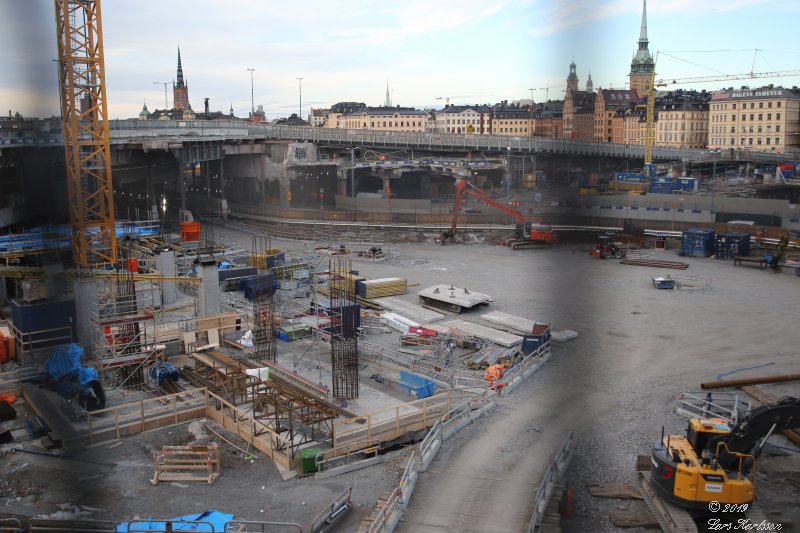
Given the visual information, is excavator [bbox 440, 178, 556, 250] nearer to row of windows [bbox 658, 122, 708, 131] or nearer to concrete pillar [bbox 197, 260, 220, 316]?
concrete pillar [bbox 197, 260, 220, 316]

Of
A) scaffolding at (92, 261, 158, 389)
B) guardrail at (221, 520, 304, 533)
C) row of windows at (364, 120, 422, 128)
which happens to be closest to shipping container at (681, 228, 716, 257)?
scaffolding at (92, 261, 158, 389)

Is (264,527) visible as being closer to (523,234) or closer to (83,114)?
(83,114)

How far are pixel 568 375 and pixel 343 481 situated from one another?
127 inches

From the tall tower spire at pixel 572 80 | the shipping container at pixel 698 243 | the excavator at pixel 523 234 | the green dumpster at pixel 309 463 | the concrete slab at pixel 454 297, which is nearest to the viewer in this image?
the tall tower spire at pixel 572 80

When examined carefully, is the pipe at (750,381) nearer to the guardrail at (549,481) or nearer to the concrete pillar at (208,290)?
the guardrail at (549,481)

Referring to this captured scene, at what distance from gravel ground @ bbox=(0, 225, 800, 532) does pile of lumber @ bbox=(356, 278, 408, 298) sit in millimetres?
6937

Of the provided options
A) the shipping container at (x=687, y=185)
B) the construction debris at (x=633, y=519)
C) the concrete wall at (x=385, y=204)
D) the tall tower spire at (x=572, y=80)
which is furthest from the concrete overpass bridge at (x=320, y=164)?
the tall tower spire at (x=572, y=80)

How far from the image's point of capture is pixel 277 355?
1614 cm

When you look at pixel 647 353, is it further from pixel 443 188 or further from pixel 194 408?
pixel 443 188

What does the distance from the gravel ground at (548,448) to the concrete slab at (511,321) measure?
191 cm

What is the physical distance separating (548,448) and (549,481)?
4.32 ft

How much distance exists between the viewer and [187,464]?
10.4 m

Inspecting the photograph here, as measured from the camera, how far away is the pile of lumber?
2225 cm

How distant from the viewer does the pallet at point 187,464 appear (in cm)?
999
